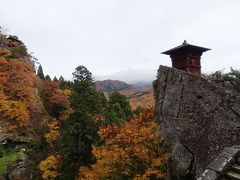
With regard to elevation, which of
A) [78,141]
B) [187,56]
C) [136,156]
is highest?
[187,56]

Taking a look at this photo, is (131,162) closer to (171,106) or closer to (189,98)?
(171,106)

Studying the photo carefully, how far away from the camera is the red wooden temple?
20375mm

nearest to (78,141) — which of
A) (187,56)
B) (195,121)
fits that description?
(187,56)

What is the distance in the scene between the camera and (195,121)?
15.7 m

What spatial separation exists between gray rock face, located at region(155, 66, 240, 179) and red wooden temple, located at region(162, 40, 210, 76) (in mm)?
Result: 1478

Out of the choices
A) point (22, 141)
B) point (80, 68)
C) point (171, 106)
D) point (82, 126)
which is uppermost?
point (80, 68)

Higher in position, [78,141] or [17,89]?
[17,89]

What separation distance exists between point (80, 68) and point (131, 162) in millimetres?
16760

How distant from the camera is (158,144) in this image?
60.0 feet

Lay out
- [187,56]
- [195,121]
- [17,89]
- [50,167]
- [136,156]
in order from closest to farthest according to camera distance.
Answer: [195,121]
[136,156]
[187,56]
[50,167]
[17,89]

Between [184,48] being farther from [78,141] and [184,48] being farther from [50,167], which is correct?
[50,167]

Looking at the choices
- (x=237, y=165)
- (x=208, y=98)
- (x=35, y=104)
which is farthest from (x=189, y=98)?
(x=35, y=104)

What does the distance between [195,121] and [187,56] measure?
586cm

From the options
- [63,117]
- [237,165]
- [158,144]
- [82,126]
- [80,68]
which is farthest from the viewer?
[63,117]
